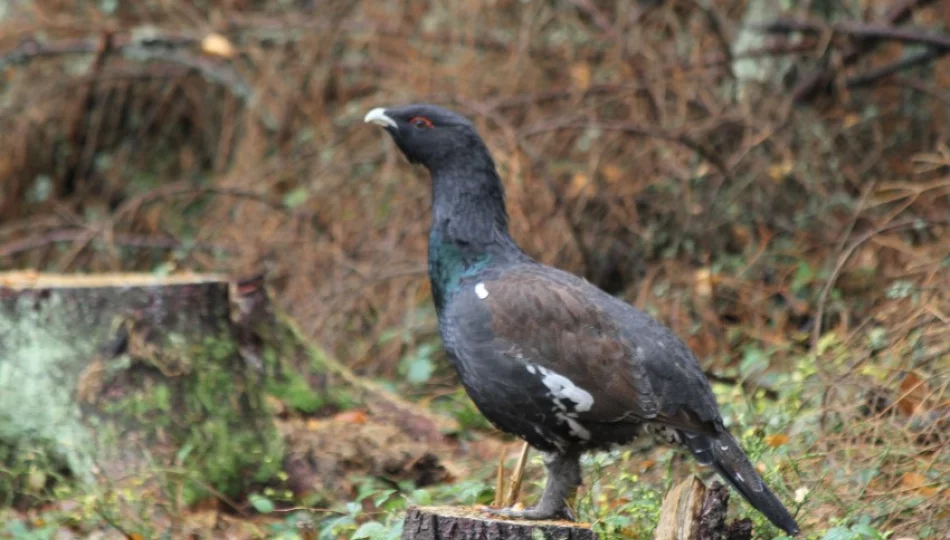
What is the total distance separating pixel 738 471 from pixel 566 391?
64 cm

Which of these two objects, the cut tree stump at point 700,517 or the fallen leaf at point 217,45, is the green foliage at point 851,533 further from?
the fallen leaf at point 217,45

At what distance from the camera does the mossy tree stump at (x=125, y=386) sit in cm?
572

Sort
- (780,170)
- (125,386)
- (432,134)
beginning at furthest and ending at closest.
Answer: (780,170) < (125,386) < (432,134)

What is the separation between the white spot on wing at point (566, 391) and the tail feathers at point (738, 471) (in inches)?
14.9

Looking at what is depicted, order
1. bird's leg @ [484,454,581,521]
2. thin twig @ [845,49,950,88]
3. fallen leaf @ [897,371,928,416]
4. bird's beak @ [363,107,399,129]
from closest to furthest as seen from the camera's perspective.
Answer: bird's leg @ [484,454,581,521] → bird's beak @ [363,107,399,129] → fallen leaf @ [897,371,928,416] → thin twig @ [845,49,950,88]

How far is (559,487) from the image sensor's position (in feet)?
14.8

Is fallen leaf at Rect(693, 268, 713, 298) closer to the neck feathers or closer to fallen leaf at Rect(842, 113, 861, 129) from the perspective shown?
fallen leaf at Rect(842, 113, 861, 129)

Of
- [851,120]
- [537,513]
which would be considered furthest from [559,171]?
[537,513]

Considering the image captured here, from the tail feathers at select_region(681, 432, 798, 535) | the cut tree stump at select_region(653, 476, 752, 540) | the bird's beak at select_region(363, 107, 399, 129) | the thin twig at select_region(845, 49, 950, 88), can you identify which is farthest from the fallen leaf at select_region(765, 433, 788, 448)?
the thin twig at select_region(845, 49, 950, 88)

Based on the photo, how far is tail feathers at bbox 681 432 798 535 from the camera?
410cm

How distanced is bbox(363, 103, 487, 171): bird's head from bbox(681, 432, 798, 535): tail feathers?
146 cm

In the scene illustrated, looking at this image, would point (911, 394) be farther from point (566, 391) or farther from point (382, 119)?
point (382, 119)

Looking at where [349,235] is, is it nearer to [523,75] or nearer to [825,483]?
[523,75]

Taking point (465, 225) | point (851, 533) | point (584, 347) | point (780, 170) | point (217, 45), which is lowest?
point (851, 533)
